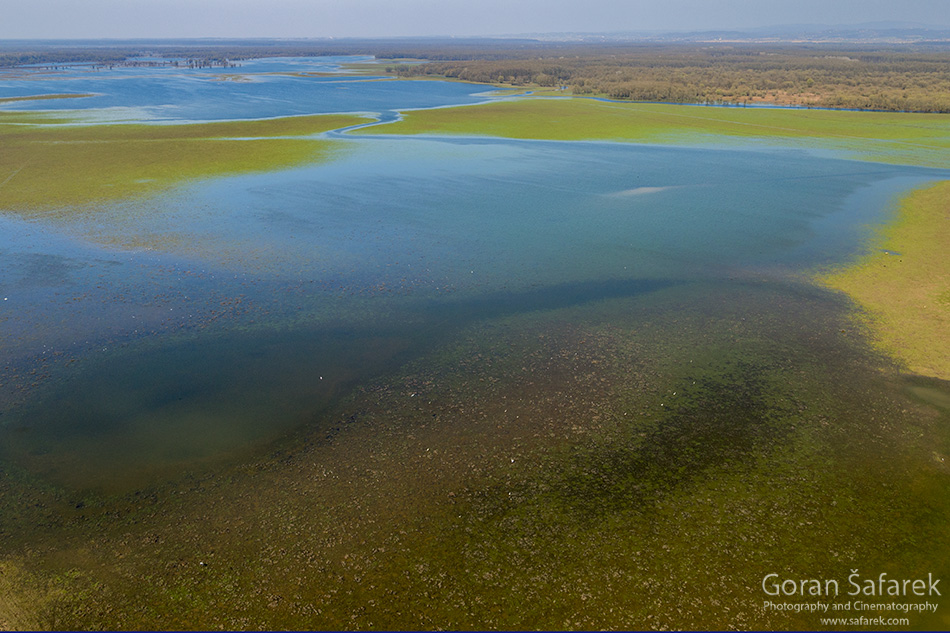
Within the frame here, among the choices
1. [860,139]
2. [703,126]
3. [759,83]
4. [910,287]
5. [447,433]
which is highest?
[759,83]

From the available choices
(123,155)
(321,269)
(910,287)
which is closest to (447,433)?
(321,269)

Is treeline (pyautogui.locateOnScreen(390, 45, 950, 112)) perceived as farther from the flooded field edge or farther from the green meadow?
the flooded field edge

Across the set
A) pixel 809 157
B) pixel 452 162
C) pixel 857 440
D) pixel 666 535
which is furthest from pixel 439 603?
pixel 809 157

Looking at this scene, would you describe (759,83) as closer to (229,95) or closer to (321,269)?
(229,95)

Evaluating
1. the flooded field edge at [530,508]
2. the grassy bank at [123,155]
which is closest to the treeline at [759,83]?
the grassy bank at [123,155]

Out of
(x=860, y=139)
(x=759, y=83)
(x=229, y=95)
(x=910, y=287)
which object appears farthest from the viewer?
(x=759, y=83)

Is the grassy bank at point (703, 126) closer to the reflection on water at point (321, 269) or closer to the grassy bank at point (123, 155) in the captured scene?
the grassy bank at point (123, 155)

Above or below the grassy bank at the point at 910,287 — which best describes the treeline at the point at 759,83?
above
